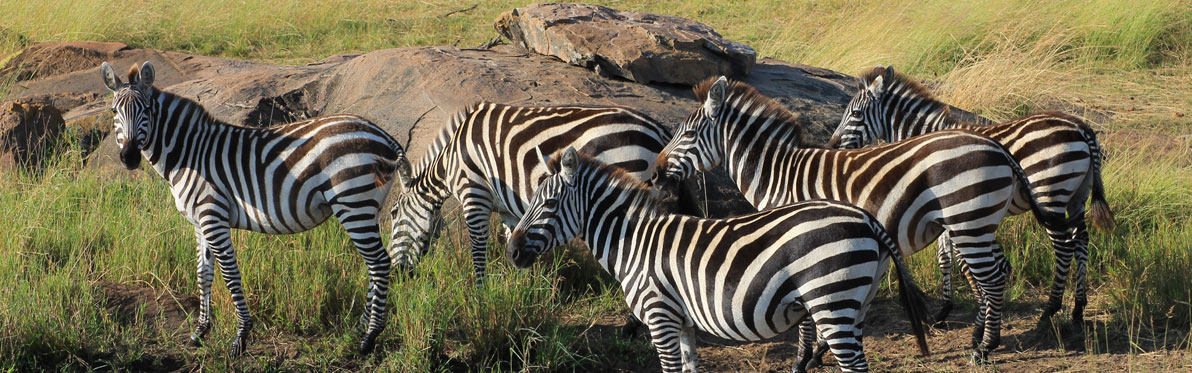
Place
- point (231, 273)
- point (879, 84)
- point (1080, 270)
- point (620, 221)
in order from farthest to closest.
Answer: point (879, 84), point (1080, 270), point (231, 273), point (620, 221)

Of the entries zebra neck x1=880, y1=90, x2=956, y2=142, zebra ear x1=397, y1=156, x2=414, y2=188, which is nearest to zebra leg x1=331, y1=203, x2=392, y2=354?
zebra ear x1=397, y1=156, x2=414, y2=188

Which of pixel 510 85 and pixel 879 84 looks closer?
pixel 879 84

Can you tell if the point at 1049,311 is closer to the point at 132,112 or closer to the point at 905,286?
the point at 905,286

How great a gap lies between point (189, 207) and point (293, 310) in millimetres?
922

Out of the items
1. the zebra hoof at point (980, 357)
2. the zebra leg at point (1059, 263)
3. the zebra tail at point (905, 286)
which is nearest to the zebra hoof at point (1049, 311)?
the zebra leg at point (1059, 263)

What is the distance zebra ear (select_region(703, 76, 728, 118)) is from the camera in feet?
19.2

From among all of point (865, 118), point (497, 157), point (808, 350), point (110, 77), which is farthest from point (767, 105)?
point (110, 77)

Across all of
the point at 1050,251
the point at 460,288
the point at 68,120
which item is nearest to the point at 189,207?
the point at 460,288

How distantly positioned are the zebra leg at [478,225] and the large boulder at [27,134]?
17.2 ft

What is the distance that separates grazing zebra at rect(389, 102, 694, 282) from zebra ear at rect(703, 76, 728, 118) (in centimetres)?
43

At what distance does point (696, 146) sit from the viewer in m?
5.92

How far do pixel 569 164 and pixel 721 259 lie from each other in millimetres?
874

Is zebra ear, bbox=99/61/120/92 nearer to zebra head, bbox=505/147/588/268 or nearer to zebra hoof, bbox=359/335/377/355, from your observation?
zebra hoof, bbox=359/335/377/355

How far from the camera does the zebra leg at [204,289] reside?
228 inches
